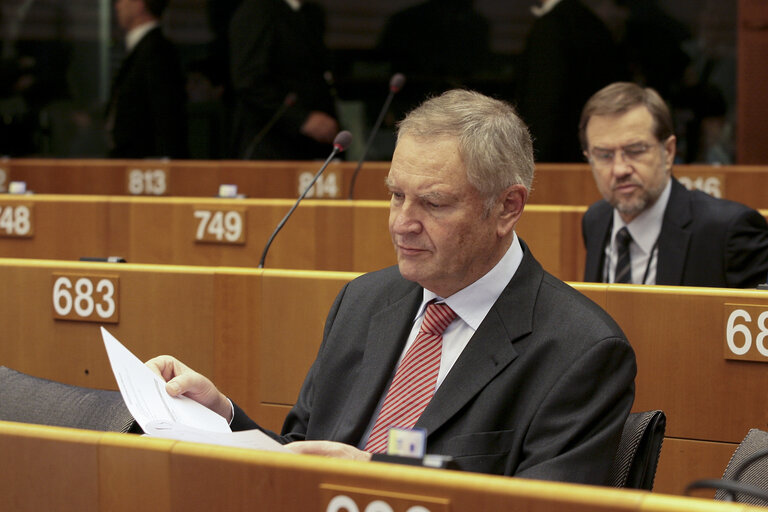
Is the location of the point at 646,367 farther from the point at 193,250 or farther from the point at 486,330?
the point at 193,250

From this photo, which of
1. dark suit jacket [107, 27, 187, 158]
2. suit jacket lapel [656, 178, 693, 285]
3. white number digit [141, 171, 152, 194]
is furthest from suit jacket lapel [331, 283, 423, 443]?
dark suit jacket [107, 27, 187, 158]

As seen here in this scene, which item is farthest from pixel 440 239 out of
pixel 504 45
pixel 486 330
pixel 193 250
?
pixel 504 45

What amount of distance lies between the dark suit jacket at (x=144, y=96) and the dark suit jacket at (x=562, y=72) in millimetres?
2739

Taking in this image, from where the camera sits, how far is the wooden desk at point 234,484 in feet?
3.92

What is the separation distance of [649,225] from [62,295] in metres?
2.04

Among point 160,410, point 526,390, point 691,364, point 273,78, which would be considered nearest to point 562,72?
point 273,78

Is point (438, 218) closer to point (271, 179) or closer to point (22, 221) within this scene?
point (22, 221)

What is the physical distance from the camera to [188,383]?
2.17 metres

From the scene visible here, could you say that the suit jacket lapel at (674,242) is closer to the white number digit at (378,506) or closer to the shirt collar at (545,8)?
the white number digit at (378,506)

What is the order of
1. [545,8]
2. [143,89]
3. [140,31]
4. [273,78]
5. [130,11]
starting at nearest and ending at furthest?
1. [273,78]
2. [143,89]
3. [140,31]
4. [545,8]
5. [130,11]

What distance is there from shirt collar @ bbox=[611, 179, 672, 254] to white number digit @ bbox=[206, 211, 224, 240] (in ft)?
5.91

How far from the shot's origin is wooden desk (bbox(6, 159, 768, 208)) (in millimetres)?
5848

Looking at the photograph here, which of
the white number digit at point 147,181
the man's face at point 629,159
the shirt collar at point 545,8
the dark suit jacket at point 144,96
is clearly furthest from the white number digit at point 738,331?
the dark suit jacket at point 144,96

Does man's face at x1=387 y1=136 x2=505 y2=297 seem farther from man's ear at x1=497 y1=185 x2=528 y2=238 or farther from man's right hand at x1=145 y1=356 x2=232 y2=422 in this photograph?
man's right hand at x1=145 y1=356 x2=232 y2=422
